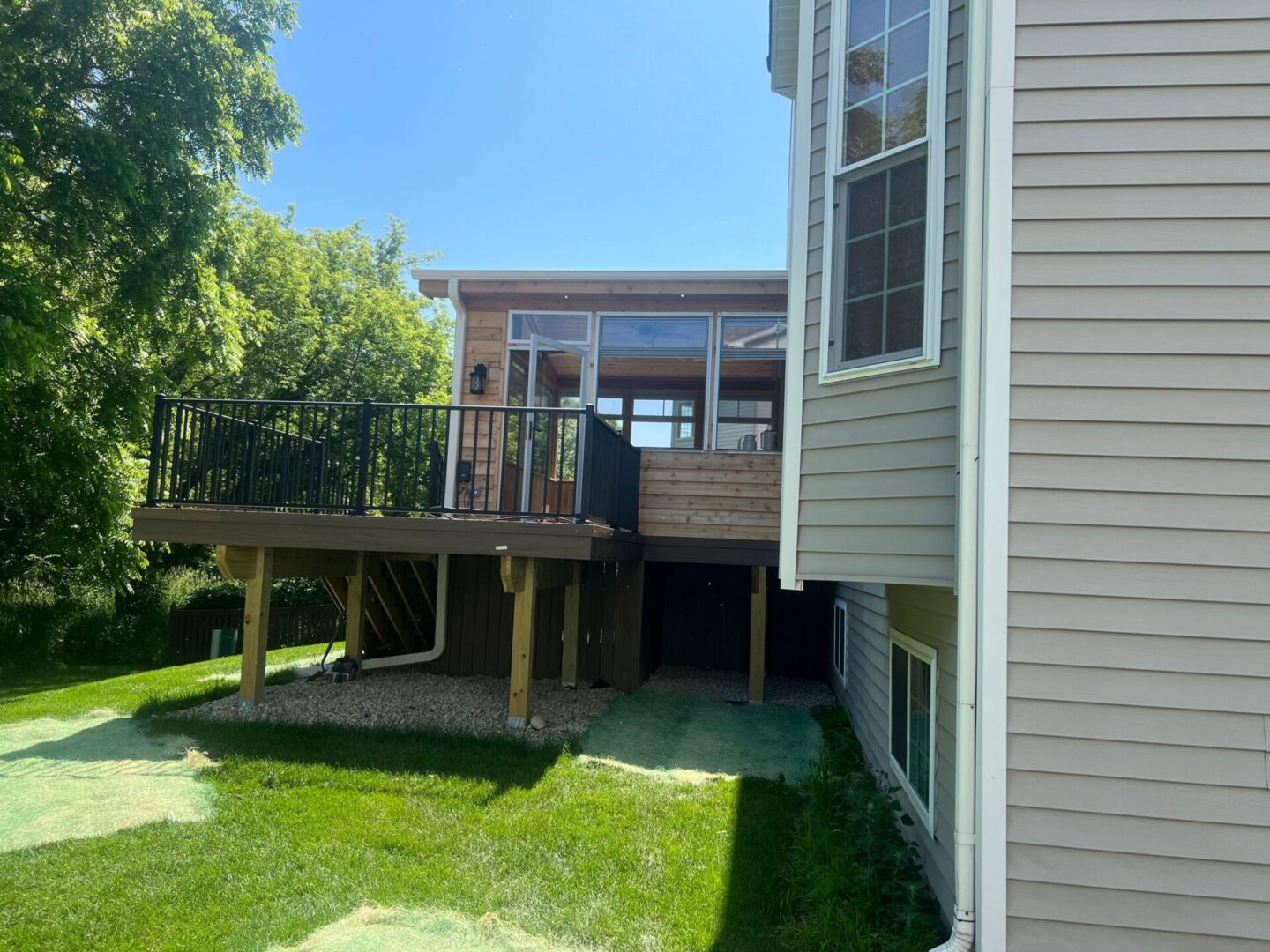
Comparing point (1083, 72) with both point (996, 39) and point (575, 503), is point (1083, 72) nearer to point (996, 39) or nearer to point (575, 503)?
point (996, 39)

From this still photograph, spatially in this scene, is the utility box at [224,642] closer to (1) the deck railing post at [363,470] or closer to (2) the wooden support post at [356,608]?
(2) the wooden support post at [356,608]

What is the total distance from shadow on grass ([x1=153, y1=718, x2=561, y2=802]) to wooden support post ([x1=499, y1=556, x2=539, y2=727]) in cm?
39

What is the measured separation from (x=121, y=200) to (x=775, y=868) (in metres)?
9.95

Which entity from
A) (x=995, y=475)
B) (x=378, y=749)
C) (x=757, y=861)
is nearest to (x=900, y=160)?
(x=995, y=475)

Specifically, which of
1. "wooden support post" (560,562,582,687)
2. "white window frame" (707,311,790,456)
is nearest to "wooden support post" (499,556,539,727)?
"wooden support post" (560,562,582,687)

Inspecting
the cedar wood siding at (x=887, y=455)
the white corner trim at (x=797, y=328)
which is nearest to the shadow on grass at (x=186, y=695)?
the white corner trim at (x=797, y=328)

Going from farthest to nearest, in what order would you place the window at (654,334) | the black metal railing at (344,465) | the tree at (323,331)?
the tree at (323,331) < the window at (654,334) < the black metal railing at (344,465)

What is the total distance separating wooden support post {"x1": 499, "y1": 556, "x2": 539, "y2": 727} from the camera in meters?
6.22

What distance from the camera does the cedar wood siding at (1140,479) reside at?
2.59m

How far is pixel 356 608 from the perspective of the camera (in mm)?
8039

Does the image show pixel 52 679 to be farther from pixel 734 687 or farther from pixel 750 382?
pixel 750 382

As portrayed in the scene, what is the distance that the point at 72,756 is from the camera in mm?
5465

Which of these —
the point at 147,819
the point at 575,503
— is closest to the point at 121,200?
the point at 575,503

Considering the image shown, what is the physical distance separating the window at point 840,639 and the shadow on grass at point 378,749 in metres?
3.58
